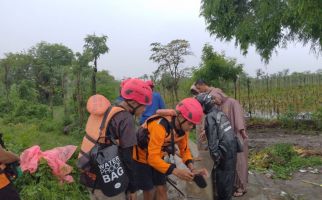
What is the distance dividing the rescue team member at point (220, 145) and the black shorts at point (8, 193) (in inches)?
101

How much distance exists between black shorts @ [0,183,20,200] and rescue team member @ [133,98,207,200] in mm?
1119

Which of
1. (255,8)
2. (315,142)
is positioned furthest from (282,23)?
(315,142)

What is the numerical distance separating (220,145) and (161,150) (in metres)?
1.46

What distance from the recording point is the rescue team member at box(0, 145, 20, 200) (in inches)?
113

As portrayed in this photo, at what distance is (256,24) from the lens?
51.0ft

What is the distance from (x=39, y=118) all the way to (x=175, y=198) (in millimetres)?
10389

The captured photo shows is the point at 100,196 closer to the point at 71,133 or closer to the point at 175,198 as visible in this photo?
the point at 175,198

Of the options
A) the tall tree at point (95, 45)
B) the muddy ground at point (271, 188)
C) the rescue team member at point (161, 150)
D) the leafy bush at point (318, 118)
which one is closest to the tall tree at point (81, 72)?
the tall tree at point (95, 45)

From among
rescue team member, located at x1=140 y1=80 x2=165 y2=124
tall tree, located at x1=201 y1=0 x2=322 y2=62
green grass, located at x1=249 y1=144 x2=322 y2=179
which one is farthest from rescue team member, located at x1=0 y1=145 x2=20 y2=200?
tall tree, located at x1=201 y1=0 x2=322 y2=62

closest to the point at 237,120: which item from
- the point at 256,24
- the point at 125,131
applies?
the point at 125,131

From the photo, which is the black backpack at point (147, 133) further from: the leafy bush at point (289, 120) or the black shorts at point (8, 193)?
the leafy bush at point (289, 120)

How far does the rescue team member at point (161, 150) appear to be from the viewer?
3551mm

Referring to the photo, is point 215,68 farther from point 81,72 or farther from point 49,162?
point 49,162

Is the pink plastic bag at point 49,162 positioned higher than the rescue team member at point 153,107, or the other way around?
the rescue team member at point 153,107
